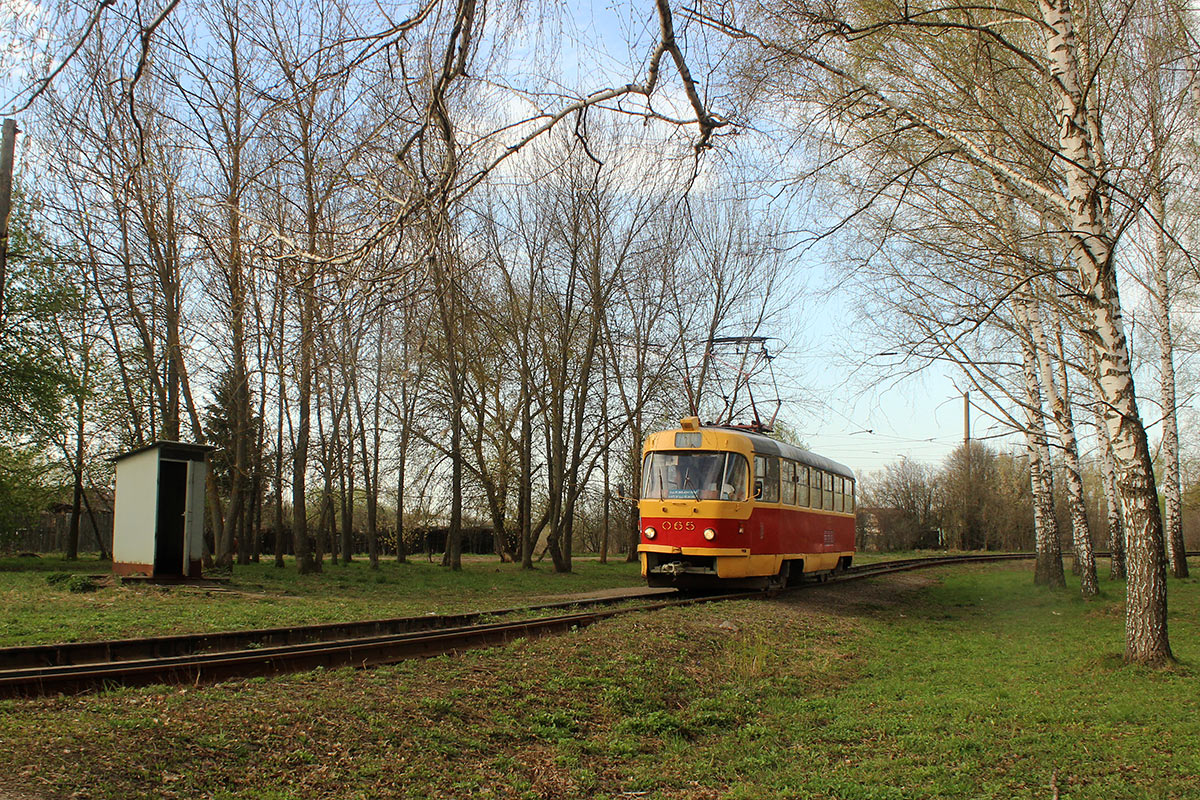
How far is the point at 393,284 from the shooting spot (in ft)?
15.2

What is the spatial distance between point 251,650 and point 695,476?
8.54 meters

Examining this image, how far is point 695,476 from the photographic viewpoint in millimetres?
14914

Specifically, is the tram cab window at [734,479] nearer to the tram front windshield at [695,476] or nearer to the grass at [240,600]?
the tram front windshield at [695,476]

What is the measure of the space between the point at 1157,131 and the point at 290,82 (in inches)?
455

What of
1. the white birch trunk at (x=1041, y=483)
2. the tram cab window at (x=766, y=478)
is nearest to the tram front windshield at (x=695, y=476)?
the tram cab window at (x=766, y=478)

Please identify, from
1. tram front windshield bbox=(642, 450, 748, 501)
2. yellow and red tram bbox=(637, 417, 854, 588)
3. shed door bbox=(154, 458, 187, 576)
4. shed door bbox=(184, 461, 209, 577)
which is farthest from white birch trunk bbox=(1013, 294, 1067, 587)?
shed door bbox=(154, 458, 187, 576)

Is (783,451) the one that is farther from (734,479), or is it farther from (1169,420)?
(1169,420)

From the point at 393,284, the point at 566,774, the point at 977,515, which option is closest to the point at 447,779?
the point at 566,774

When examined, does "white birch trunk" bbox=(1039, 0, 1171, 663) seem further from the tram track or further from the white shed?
the white shed

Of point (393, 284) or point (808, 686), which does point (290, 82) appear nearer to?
point (393, 284)

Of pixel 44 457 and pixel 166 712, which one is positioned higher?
pixel 44 457

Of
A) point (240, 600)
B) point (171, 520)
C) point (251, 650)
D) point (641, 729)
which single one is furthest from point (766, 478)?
point (171, 520)

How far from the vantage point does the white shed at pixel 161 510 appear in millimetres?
15594

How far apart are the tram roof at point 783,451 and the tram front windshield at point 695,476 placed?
23.7 inches
